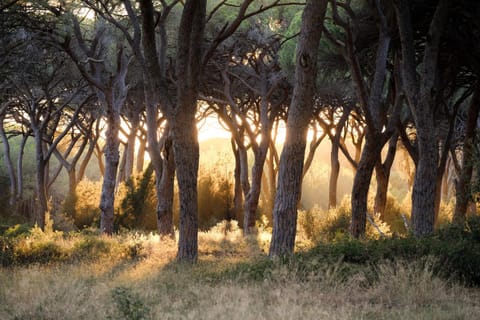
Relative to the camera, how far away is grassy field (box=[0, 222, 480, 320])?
23.2 ft

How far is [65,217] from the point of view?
24.0m

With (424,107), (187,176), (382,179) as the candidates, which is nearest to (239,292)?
(187,176)

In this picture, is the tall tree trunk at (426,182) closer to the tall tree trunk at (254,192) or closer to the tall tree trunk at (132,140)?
the tall tree trunk at (254,192)

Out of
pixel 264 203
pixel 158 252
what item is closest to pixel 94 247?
pixel 158 252

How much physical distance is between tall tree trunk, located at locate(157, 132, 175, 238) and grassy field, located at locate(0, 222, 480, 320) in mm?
3913

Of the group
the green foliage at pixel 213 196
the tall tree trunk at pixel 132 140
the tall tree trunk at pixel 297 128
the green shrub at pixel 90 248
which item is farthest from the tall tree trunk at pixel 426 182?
the tall tree trunk at pixel 132 140

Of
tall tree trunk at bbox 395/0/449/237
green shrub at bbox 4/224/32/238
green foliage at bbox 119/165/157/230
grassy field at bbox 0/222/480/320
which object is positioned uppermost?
tall tree trunk at bbox 395/0/449/237

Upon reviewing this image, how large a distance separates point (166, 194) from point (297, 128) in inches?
216

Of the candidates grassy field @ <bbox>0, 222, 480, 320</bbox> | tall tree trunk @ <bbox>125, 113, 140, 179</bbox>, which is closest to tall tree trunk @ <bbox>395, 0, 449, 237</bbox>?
grassy field @ <bbox>0, 222, 480, 320</bbox>

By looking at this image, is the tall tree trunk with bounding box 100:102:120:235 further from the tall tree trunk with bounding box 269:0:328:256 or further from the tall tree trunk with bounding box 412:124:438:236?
the tall tree trunk with bounding box 412:124:438:236

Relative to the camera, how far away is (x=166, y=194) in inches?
613

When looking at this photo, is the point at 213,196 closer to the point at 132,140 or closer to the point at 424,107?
the point at 132,140

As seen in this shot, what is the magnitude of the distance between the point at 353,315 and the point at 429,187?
6055 millimetres

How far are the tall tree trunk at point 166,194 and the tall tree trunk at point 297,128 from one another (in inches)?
184
